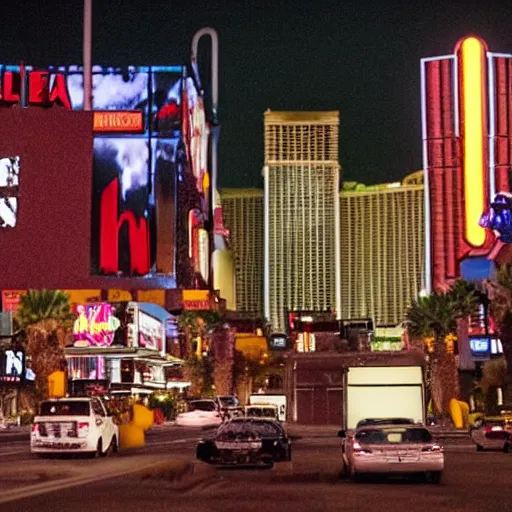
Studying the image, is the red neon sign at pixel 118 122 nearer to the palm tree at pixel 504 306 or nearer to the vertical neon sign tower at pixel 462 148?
the vertical neon sign tower at pixel 462 148

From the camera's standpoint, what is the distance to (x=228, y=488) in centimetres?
2069

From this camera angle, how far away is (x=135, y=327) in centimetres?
7331

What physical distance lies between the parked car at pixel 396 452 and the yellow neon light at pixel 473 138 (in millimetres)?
86506

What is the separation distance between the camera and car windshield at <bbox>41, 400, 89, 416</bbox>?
30766 mm

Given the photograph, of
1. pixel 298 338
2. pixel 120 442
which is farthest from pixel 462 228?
pixel 120 442

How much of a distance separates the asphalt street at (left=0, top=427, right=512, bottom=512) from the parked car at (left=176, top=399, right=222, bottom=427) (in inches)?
1127

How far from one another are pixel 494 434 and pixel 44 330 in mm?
31976

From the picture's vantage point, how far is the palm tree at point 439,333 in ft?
229

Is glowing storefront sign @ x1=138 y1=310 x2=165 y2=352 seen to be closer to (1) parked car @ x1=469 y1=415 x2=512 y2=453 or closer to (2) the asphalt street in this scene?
(1) parked car @ x1=469 y1=415 x2=512 y2=453

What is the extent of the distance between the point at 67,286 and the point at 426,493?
8084 centimetres

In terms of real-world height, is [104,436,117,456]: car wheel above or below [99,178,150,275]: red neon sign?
below

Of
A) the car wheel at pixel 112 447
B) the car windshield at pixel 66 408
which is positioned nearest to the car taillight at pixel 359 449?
the car windshield at pixel 66 408

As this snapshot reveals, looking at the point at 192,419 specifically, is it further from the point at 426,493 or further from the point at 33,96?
the point at 33,96

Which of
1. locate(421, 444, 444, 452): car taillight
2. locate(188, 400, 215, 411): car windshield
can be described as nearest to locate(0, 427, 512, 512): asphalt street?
locate(421, 444, 444, 452): car taillight
